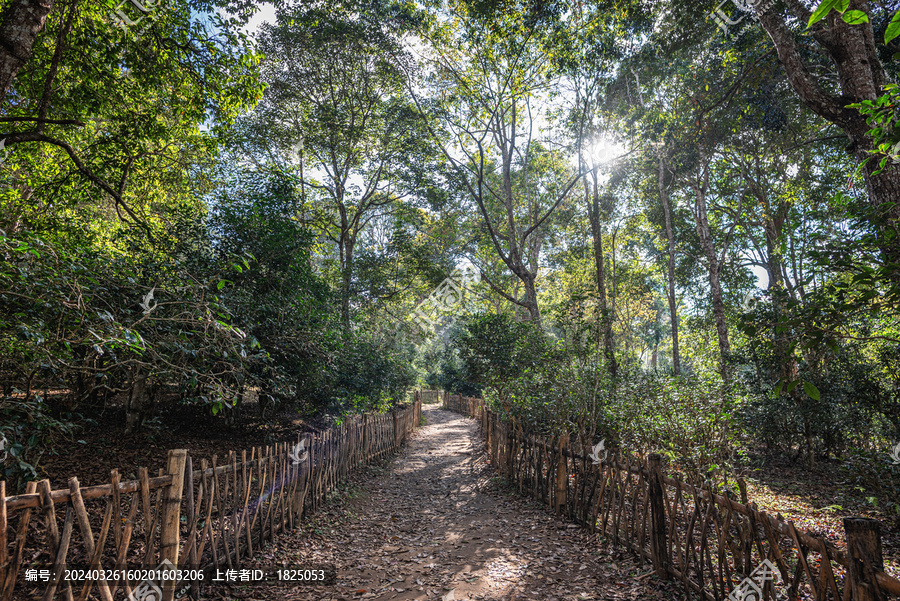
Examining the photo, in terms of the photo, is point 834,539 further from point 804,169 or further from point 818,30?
point 804,169

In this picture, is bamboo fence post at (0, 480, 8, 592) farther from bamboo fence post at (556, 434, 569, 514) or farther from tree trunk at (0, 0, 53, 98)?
bamboo fence post at (556, 434, 569, 514)

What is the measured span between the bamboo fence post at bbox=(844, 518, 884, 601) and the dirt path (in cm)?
197

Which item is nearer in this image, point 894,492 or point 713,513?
point 713,513

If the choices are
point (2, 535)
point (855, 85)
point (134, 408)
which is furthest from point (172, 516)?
point (855, 85)

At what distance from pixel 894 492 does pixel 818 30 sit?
21.2 feet

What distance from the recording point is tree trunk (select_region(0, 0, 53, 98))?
402cm

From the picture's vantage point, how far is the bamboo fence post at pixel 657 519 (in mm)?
4320

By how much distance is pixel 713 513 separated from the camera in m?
3.82

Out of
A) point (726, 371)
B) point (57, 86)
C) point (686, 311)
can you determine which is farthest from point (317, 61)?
point (686, 311)

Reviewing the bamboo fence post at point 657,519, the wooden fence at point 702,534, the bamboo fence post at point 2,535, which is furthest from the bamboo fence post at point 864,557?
the bamboo fence post at point 2,535

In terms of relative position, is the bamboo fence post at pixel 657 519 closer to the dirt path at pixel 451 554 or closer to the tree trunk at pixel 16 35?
the dirt path at pixel 451 554

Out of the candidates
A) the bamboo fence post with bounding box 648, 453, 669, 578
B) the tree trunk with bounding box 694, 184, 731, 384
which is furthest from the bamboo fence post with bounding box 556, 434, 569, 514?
the tree trunk with bounding box 694, 184, 731, 384

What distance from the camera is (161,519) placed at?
354 centimetres

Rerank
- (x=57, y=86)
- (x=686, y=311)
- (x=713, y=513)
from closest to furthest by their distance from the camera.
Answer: (x=713, y=513), (x=57, y=86), (x=686, y=311)
